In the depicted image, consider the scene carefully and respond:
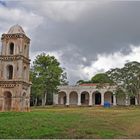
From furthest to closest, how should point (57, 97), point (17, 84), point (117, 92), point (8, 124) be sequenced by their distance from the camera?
1. point (57, 97)
2. point (117, 92)
3. point (17, 84)
4. point (8, 124)

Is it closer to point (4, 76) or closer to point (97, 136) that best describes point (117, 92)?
point (4, 76)

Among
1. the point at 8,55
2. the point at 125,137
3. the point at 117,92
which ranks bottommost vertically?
the point at 125,137

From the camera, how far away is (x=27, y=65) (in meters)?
30.1

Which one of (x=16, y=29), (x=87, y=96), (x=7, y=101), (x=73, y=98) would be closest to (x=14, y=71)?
(x=7, y=101)

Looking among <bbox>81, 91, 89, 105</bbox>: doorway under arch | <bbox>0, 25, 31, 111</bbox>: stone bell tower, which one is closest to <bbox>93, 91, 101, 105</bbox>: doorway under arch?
<bbox>81, 91, 89, 105</bbox>: doorway under arch

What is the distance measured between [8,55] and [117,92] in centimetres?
1985

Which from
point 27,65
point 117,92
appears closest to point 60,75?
point 117,92

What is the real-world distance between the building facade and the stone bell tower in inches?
946

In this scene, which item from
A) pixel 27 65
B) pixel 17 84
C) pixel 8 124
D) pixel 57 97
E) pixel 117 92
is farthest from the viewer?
pixel 57 97

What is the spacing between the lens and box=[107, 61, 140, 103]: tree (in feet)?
131

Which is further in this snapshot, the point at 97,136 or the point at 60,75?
the point at 60,75

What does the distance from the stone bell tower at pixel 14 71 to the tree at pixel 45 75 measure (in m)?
15.5

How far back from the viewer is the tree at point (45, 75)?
45094mm

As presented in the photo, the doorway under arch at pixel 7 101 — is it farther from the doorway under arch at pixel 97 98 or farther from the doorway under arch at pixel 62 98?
the doorway under arch at pixel 97 98
